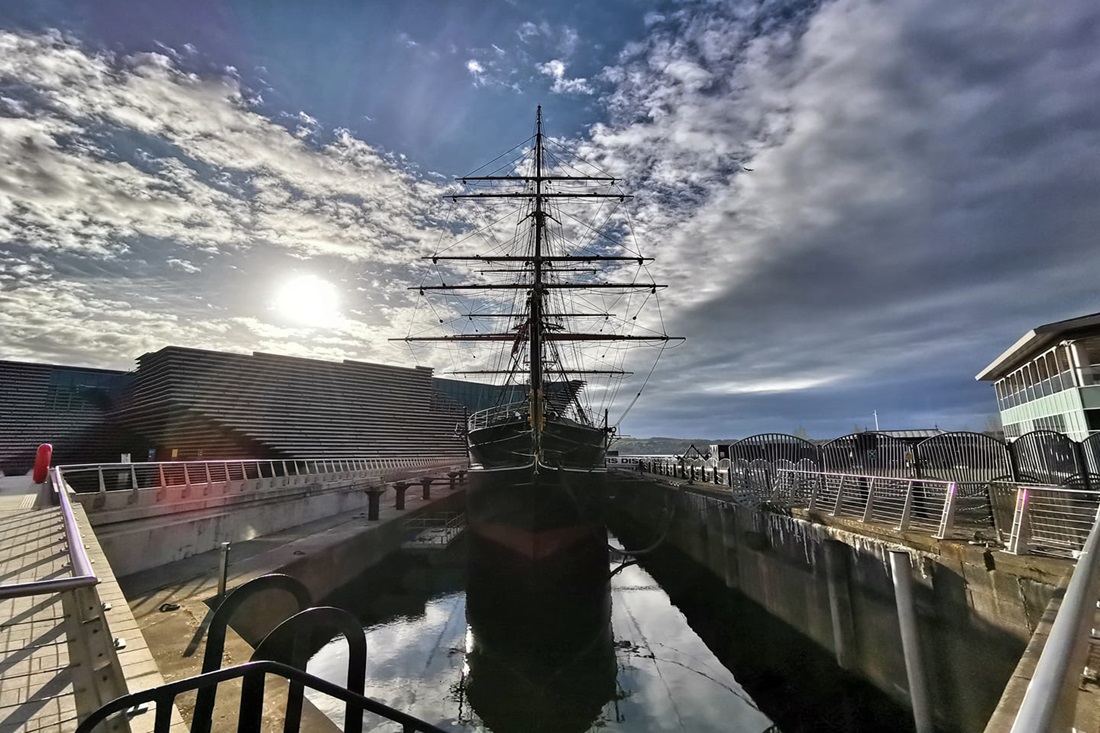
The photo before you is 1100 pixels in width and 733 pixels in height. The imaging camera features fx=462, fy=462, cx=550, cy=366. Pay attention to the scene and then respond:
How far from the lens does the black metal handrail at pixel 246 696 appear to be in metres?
1.90

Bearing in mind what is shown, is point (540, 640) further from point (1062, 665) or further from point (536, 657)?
point (1062, 665)

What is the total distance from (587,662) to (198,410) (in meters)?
48.6

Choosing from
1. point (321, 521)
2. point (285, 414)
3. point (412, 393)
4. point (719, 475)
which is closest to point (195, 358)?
point (285, 414)

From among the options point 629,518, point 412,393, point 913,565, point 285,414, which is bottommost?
point 629,518

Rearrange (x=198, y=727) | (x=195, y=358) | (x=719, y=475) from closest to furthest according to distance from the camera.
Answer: (x=198, y=727) < (x=719, y=475) < (x=195, y=358)

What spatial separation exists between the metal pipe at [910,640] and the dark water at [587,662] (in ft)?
2.83

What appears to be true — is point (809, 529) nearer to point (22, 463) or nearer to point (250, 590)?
point (250, 590)

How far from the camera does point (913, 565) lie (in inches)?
299

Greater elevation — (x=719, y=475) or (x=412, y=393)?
(x=412, y=393)

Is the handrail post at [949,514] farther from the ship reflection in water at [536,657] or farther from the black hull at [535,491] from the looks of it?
the black hull at [535,491]

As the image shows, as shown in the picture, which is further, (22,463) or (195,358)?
(195,358)

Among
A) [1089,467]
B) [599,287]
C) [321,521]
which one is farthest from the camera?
[599,287]

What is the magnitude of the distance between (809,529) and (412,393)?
5862 cm

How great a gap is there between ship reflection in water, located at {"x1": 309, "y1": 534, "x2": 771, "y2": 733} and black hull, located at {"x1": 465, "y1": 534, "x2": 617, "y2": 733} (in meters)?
0.03
